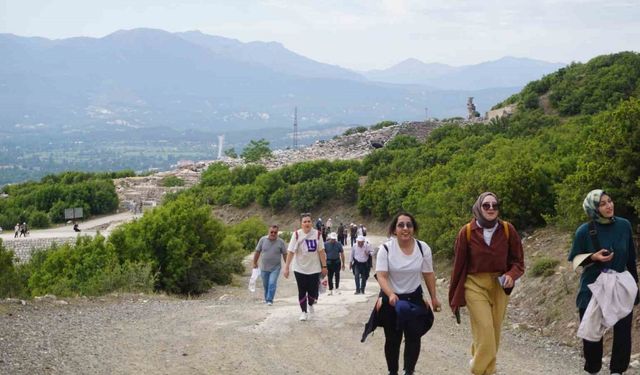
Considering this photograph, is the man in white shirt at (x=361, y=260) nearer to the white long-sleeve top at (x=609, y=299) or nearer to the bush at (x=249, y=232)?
the white long-sleeve top at (x=609, y=299)

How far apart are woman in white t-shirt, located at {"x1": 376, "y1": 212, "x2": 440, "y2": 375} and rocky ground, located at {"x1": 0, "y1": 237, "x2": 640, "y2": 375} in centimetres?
146

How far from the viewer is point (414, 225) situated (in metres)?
8.25

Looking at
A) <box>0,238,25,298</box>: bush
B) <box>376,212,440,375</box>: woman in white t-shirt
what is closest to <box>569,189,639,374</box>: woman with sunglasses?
<box>376,212,440,375</box>: woman in white t-shirt

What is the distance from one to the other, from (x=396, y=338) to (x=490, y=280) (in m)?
1.08

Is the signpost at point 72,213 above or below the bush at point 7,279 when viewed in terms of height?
below

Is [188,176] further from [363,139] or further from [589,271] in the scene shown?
[589,271]

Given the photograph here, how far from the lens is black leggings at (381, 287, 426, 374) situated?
26.7ft

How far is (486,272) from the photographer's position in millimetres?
8039

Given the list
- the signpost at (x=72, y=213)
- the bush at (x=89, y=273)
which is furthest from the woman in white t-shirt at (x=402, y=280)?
the signpost at (x=72, y=213)

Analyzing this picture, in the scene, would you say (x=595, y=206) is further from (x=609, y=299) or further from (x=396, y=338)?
(x=396, y=338)

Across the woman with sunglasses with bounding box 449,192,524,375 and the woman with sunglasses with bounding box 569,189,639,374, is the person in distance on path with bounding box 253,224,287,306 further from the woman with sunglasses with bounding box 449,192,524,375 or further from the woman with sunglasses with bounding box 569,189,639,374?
the woman with sunglasses with bounding box 569,189,639,374

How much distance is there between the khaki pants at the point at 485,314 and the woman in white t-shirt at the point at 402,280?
0.39 meters

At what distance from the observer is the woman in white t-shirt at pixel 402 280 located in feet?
26.7

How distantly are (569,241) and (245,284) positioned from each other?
1251 centimetres
